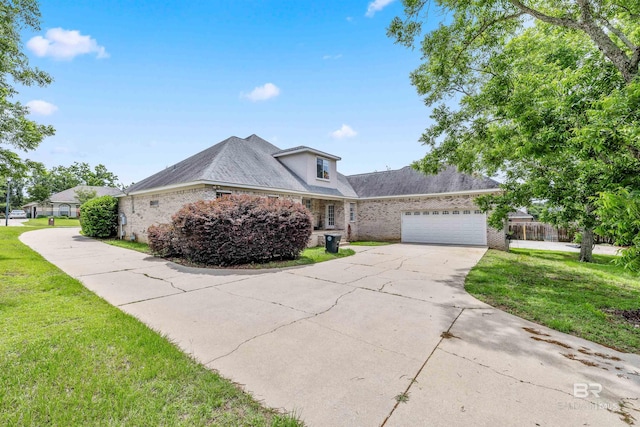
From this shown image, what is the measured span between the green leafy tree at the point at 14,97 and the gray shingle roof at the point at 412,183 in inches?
678

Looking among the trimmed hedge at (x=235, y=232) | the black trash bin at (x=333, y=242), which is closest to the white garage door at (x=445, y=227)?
the black trash bin at (x=333, y=242)

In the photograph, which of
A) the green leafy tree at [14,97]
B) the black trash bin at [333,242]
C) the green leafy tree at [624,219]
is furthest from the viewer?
the black trash bin at [333,242]

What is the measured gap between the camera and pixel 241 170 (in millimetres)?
13094

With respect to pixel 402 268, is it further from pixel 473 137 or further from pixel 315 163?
pixel 315 163

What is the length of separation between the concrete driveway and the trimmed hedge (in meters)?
2.42

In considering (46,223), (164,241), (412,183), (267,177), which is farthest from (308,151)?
(46,223)

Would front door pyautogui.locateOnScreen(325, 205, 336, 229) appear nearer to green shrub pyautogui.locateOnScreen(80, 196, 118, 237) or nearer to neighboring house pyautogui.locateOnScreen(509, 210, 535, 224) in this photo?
green shrub pyautogui.locateOnScreen(80, 196, 118, 237)

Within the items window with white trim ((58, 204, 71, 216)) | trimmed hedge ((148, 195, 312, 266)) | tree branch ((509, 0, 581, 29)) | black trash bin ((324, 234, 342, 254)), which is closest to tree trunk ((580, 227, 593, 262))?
tree branch ((509, 0, 581, 29))

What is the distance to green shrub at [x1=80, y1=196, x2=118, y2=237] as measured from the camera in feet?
58.9

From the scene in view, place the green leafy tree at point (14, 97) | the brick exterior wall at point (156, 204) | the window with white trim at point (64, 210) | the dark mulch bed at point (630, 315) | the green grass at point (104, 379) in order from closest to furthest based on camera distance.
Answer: the green grass at point (104, 379), the dark mulch bed at point (630, 315), the green leafy tree at point (14, 97), the brick exterior wall at point (156, 204), the window with white trim at point (64, 210)

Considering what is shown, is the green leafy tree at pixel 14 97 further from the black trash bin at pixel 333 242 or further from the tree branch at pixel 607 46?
the tree branch at pixel 607 46

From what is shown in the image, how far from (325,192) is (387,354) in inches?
550

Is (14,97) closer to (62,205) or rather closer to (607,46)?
(607,46)

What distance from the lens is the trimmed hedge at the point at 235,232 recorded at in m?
8.84
